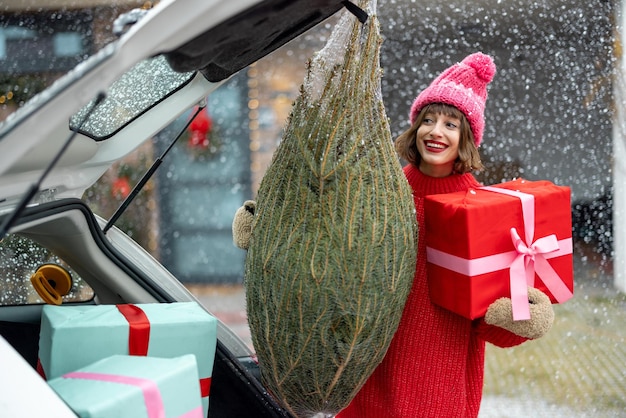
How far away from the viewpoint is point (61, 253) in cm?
192

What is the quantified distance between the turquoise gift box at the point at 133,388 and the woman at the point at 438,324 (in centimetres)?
66

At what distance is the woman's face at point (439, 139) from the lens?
6.25ft

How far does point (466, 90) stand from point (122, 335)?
102 cm

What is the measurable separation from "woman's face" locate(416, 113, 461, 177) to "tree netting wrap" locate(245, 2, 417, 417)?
333 mm

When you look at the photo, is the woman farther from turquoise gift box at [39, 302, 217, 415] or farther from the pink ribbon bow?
turquoise gift box at [39, 302, 217, 415]

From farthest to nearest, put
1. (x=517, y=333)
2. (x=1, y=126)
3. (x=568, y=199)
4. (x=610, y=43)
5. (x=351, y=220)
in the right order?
1. (x=610, y=43)
2. (x=568, y=199)
3. (x=517, y=333)
4. (x=351, y=220)
5. (x=1, y=126)

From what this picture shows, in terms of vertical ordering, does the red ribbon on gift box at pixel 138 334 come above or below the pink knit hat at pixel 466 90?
below

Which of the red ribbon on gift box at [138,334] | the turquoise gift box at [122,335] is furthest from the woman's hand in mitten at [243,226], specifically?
the red ribbon on gift box at [138,334]

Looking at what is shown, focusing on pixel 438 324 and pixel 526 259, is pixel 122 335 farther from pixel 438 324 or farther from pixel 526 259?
pixel 526 259

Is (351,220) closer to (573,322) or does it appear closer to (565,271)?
(565,271)

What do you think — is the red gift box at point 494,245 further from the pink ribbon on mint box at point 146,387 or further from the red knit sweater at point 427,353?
the pink ribbon on mint box at point 146,387

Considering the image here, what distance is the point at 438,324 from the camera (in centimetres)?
186

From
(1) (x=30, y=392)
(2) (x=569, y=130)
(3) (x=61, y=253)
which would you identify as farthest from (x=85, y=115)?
(2) (x=569, y=130)

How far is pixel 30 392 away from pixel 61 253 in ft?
2.63
